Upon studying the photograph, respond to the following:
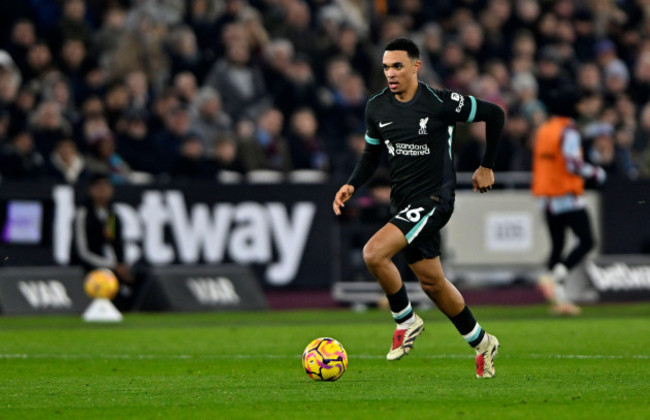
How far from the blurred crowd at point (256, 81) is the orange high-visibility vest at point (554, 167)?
12.9ft

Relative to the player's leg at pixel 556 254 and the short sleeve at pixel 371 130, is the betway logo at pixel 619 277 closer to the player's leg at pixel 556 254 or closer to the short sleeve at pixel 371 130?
the player's leg at pixel 556 254

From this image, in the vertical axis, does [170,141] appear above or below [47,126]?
below

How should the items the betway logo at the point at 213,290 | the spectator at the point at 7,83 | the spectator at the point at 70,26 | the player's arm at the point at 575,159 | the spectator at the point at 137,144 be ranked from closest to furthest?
the player's arm at the point at 575,159
the betway logo at the point at 213,290
the spectator at the point at 7,83
the spectator at the point at 137,144
the spectator at the point at 70,26

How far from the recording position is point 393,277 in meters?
9.91

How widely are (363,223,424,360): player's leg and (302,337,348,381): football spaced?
59 centimetres

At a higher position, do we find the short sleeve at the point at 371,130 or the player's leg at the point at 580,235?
the short sleeve at the point at 371,130

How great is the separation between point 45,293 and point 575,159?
7022mm

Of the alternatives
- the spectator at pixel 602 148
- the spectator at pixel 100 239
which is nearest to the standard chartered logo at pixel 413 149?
the spectator at pixel 100 239

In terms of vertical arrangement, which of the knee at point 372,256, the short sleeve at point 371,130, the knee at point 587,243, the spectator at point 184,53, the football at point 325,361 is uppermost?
the spectator at point 184,53

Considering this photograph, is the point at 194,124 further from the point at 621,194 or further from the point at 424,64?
the point at 621,194

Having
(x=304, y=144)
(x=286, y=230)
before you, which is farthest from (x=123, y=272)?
(x=304, y=144)

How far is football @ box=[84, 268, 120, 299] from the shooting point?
1683 centimetres

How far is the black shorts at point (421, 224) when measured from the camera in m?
9.80

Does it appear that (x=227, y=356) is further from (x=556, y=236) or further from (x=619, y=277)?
(x=619, y=277)
